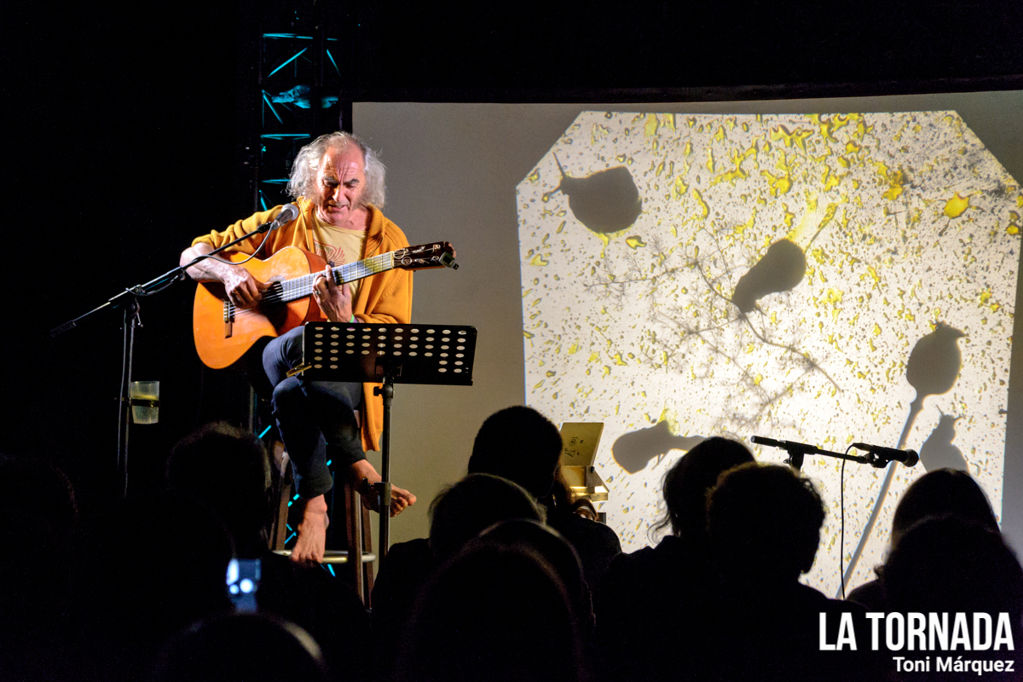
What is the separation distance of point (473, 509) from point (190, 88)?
141 inches

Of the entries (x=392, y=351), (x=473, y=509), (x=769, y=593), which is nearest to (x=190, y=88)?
(x=392, y=351)

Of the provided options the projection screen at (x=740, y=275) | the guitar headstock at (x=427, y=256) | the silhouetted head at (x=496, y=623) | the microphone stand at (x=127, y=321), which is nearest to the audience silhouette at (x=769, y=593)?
the silhouetted head at (x=496, y=623)

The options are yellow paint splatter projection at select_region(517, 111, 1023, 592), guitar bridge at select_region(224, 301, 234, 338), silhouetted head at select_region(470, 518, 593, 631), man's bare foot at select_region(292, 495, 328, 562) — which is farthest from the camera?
yellow paint splatter projection at select_region(517, 111, 1023, 592)

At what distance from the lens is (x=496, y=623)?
1.00 m

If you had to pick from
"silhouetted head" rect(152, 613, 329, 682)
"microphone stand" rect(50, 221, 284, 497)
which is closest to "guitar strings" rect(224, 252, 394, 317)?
"microphone stand" rect(50, 221, 284, 497)

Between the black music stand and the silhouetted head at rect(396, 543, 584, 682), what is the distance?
5.05ft

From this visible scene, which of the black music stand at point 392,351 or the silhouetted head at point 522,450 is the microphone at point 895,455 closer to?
the silhouetted head at point 522,450

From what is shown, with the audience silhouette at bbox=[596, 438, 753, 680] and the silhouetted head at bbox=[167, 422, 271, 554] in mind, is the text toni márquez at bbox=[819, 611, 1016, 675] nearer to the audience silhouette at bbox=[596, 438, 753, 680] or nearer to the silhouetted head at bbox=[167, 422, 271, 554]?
the audience silhouette at bbox=[596, 438, 753, 680]

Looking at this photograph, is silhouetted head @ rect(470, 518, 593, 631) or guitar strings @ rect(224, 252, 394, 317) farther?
guitar strings @ rect(224, 252, 394, 317)

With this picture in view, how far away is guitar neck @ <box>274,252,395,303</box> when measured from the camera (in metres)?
3.03

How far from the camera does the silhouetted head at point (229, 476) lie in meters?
1.69

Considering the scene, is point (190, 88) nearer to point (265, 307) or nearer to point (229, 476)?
point (265, 307)

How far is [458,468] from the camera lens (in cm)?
415

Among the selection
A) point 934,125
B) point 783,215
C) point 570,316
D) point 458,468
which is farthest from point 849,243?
point 458,468
